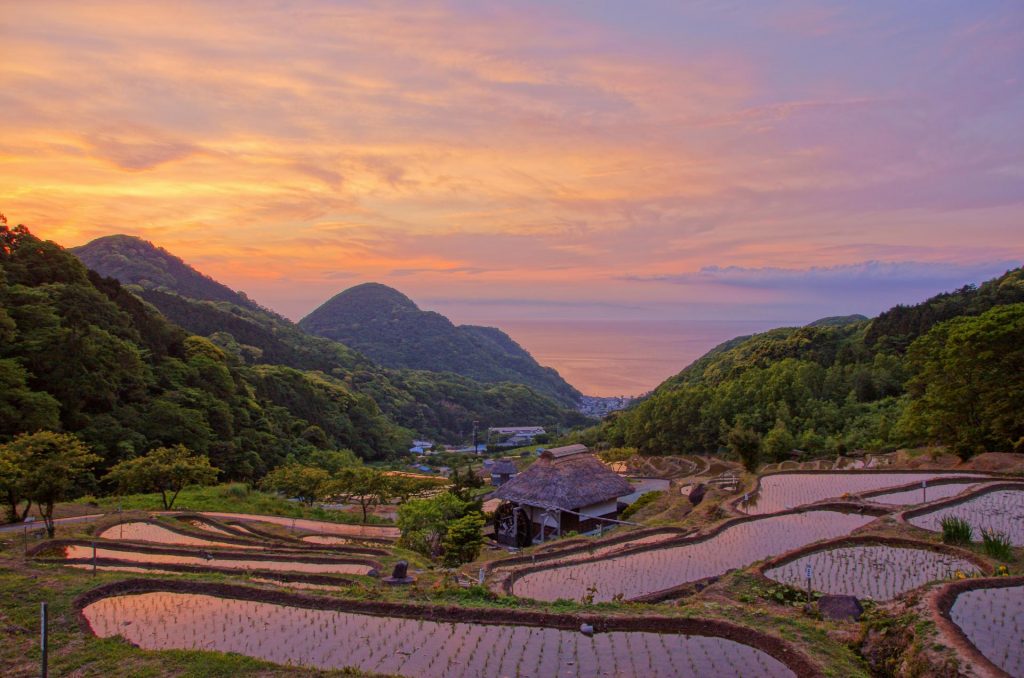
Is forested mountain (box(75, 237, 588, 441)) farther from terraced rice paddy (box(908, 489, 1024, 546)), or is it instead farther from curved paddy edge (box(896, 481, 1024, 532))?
terraced rice paddy (box(908, 489, 1024, 546))

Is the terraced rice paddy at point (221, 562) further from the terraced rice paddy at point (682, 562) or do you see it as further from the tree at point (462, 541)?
the terraced rice paddy at point (682, 562)

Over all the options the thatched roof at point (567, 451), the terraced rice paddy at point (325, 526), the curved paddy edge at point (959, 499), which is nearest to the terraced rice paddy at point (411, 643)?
the curved paddy edge at point (959, 499)

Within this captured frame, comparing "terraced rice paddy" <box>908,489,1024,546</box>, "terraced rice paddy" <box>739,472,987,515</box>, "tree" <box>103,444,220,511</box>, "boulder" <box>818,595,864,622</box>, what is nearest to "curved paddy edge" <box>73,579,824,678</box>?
"boulder" <box>818,595,864,622</box>

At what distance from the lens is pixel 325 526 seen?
72.2ft

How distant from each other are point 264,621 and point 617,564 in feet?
24.9

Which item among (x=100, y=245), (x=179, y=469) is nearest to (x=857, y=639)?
(x=179, y=469)

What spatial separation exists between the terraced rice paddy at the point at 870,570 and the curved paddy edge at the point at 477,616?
10.8ft

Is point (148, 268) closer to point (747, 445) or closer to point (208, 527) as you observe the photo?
point (208, 527)

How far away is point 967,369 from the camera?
859 inches

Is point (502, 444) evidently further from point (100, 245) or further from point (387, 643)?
point (100, 245)

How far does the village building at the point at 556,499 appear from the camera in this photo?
22812mm

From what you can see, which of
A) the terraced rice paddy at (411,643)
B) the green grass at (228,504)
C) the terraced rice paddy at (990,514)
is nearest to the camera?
the terraced rice paddy at (411,643)

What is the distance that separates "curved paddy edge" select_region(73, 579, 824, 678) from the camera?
7.48 metres

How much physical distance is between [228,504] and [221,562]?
1236cm
